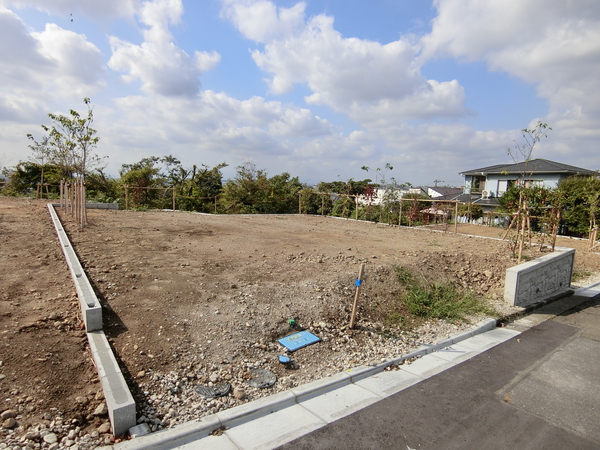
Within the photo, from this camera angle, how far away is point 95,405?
2.81 meters

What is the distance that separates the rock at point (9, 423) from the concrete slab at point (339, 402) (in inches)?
85.6

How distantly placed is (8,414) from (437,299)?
18.3 feet

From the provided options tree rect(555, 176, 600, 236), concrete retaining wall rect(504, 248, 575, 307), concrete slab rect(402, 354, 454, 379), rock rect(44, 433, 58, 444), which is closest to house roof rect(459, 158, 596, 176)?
tree rect(555, 176, 600, 236)

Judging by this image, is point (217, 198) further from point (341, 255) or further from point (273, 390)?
point (273, 390)

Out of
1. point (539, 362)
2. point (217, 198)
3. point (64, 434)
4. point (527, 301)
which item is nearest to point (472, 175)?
point (217, 198)

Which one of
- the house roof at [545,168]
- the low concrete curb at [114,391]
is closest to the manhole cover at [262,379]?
the low concrete curb at [114,391]

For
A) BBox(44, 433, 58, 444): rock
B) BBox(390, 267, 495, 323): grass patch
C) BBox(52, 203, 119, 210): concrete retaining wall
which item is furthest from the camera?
BBox(52, 203, 119, 210): concrete retaining wall

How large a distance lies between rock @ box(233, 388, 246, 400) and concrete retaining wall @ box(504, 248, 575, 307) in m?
5.17

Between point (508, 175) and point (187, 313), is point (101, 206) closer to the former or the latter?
point (187, 313)

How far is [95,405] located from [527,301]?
22.6 ft

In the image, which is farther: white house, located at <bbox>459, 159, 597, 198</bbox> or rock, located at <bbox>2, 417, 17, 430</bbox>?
white house, located at <bbox>459, 159, 597, 198</bbox>

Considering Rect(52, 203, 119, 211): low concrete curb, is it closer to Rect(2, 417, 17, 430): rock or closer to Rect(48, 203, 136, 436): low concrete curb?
Rect(48, 203, 136, 436): low concrete curb

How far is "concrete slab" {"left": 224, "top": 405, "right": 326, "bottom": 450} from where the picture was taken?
2656mm

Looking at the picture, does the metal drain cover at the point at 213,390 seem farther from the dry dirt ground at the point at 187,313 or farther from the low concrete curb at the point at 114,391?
the low concrete curb at the point at 114,391
